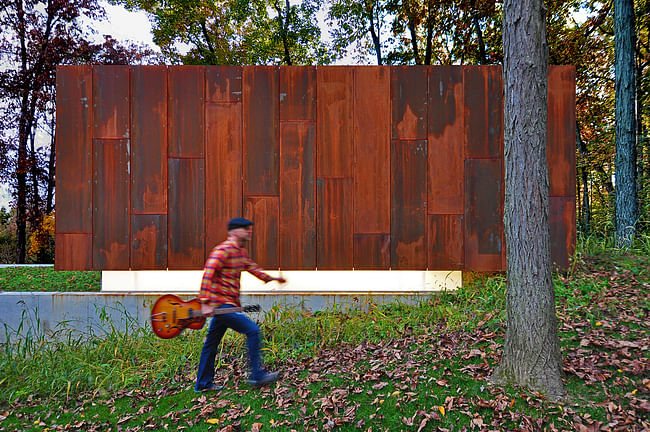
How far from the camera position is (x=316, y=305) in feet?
21.1

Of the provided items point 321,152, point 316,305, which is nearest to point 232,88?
point 321,152

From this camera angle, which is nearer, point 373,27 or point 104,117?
point 104,117

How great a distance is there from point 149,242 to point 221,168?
1.75 meters

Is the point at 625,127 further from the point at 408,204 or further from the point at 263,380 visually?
the point at 263,380

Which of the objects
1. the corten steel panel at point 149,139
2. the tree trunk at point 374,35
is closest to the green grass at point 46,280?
the corten steel panel at point 149,139

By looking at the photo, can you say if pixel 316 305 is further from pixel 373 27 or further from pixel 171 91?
pixel 373 27

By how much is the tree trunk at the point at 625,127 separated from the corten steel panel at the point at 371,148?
4.69 metres

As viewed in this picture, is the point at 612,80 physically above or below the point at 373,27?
below

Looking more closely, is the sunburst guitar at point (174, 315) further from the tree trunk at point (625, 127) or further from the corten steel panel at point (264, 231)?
the tree trunk at point (625, 127)

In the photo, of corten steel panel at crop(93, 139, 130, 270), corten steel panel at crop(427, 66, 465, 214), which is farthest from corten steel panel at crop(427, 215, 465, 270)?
corten steel panel at crop(93, 139, 130, 270)

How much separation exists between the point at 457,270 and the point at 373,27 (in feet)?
33.3

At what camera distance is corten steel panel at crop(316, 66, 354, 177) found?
649cm

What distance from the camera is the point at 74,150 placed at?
6441mm

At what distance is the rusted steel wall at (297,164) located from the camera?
6.43 m
